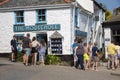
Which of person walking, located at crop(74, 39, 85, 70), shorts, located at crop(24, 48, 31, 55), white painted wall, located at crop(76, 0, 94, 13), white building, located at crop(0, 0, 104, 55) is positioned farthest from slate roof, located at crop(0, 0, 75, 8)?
person walking, located at crop(74, 39, 85, 70)

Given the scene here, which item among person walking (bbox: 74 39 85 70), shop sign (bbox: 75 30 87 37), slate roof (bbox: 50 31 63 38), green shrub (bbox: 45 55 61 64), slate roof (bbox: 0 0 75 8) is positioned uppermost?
slate roof (bbox: 0 0 75 8)

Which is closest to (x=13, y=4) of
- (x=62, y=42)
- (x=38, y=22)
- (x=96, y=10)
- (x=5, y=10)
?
(x=5, y=10)

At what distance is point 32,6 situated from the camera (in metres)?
31.1

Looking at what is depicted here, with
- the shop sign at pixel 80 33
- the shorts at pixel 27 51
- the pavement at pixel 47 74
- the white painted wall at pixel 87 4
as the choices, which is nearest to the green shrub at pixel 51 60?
the shorts at pixel 27 51

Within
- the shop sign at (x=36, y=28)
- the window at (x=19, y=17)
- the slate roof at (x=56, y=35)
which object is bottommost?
the slate roof at (x=56, y=35)

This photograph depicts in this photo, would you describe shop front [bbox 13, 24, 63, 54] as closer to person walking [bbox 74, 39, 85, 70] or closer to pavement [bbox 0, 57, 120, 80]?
person walking [bbox 74, 39, 85, 70]

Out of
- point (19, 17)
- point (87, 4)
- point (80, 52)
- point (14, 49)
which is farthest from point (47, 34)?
point (80, 52)

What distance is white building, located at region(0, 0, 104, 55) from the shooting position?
30.2 m

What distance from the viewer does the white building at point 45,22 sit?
3017cm

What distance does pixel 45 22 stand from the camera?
3080cm

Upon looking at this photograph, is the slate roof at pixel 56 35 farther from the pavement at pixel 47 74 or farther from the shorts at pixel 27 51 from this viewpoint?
the pavement at pixel 47 74

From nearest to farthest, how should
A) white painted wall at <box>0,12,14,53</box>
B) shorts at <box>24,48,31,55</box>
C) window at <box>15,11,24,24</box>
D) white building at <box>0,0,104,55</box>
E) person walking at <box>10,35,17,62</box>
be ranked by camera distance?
shorts at <box>24,48,31,55</box> → person walking at <box>10,35,17,62</box> → white building at <box>0,0,104,55</box> → window at <box>15,11,24,24</box> → white painted wall at <box>0,12,14,53</box>

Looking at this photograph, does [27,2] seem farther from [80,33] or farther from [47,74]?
[47,74]

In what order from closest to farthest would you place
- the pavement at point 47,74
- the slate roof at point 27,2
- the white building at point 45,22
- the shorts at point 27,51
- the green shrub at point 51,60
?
1. the pavement at point 47,74
2. the shorts at point 27,51
3. the green shrub at point 51,60
4. the white building at point 45,22
5. the slate roof at point 27,2
